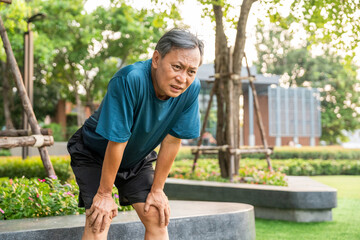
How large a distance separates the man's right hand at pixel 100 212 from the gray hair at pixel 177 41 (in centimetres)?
80

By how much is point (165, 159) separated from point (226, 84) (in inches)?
208

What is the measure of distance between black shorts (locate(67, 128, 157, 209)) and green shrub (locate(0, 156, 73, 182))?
186 inches

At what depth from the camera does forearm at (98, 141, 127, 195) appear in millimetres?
2023

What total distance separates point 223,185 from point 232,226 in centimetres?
251

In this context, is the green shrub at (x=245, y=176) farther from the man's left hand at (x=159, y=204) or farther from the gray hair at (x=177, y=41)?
the gray hair at (x=177, y=41)

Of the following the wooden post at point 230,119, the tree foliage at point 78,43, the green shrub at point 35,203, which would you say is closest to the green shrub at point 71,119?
the tree foliage at point 78,43

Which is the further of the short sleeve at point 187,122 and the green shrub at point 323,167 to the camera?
the green shrub at point 323,167

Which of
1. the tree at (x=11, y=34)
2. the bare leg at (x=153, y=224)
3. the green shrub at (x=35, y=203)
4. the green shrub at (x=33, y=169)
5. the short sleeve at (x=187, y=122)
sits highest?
the tree at (x=11, y=34)

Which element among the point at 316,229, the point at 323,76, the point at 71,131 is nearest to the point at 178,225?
the point at 316,229

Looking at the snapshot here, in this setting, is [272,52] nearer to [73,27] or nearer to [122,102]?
[73,27]

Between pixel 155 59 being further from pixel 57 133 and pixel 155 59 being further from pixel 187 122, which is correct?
pixel 57 133

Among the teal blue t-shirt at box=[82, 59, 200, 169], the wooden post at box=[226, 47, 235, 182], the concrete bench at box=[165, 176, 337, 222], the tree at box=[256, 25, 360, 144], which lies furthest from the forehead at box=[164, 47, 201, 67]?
the tree at box=[256, 25, 360, 144]

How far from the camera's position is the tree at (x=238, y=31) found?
23.9ft

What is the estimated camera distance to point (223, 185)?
6.12 metres
